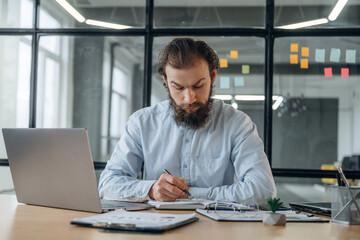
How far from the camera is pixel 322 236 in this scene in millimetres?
1118

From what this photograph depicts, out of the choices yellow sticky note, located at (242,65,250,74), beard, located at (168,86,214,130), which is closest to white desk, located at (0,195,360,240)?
beard, located at (168,86,214,130)

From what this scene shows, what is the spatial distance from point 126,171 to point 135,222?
95cm

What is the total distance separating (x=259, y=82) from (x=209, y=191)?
6.19ft

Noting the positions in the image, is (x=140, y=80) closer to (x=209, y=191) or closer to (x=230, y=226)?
(x=209, y=191)

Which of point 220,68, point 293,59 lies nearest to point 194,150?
point 220,68

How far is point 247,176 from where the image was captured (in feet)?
6.36

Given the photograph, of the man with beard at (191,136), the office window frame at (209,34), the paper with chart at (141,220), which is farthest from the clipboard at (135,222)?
the office window frame at (209,34)

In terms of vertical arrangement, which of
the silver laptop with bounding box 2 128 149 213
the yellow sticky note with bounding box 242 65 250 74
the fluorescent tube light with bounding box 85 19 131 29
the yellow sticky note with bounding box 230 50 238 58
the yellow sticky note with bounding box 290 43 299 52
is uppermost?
the fluorescent tube light with bounding box 85 19 131 29

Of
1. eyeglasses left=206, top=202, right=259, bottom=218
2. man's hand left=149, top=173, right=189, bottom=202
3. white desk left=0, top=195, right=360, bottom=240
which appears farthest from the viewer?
man's hand left=149, top=173, right=189, bottom=202

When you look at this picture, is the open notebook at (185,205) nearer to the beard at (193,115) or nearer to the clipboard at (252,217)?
the clipboard at (252,217)

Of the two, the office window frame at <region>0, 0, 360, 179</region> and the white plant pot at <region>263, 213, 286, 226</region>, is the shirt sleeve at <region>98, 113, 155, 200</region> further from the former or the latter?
the office window frame at <region>0, 0, 360, 179</region>

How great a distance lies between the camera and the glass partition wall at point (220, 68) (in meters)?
3.51

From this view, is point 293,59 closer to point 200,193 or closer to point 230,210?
point 200,193

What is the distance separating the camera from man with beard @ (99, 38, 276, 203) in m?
2.08
